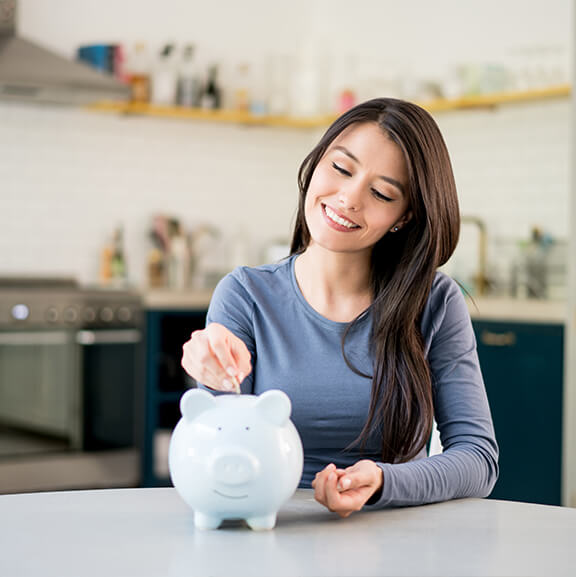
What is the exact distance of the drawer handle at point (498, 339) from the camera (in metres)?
3.92

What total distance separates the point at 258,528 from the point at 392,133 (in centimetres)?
73

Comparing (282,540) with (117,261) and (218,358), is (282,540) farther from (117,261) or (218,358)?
(117,261)

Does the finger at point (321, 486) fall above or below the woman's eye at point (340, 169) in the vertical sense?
below

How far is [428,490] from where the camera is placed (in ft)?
4.53

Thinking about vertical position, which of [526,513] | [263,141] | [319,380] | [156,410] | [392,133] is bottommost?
[156,410]

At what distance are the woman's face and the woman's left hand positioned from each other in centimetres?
48

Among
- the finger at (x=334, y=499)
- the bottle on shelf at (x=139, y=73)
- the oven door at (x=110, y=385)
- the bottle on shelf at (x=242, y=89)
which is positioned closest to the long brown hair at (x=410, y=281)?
the finger at (x=334, y=499)

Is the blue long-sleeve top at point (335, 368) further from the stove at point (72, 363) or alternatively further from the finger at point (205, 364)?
the stove at point (72, 363)

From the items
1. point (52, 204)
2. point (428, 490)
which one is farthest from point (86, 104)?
point (428, 490)

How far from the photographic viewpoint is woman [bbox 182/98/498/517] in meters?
1.60

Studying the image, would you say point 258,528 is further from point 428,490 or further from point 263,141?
point 263,141

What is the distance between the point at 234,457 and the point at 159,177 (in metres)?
4.08

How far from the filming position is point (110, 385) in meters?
4.29

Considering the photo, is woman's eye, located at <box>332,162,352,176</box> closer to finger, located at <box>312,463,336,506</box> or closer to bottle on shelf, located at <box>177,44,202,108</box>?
finger, located at <box>312,463,336,506</box>
